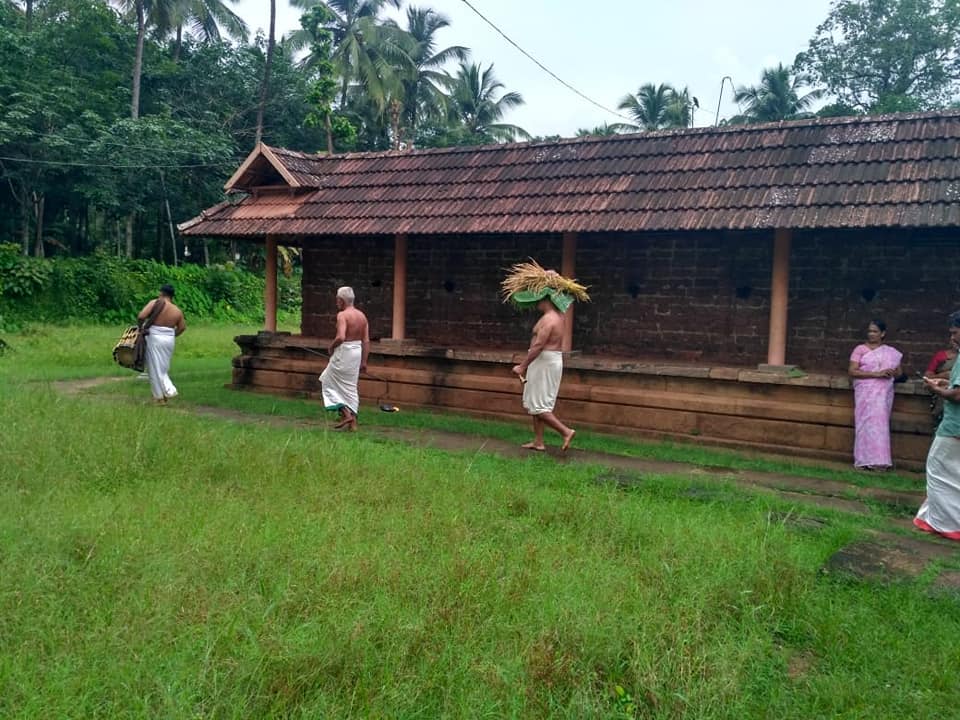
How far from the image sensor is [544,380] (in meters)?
8.41

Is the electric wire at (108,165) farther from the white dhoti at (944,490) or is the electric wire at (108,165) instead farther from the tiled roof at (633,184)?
the white dhoti at (944,490)

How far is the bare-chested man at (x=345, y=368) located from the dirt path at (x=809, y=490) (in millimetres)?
293

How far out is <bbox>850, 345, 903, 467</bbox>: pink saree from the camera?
7.92m

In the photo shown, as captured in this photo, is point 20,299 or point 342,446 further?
point 20,299

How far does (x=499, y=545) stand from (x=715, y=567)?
1.20 metres

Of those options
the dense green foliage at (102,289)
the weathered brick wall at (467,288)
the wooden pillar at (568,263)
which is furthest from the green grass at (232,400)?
the weathered brick wall at (467,288)

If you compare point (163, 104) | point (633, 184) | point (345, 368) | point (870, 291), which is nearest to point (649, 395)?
point (633, 184)

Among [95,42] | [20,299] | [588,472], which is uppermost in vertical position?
[95,42]

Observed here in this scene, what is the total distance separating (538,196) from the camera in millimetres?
10266

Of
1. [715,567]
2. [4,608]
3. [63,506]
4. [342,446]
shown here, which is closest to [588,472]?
[342,446]

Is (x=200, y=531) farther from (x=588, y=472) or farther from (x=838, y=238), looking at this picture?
(x=838, y=238)

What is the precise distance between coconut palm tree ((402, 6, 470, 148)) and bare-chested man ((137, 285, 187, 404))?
80.6 ft

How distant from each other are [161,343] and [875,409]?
27.7 feet

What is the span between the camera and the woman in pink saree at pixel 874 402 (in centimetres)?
792
